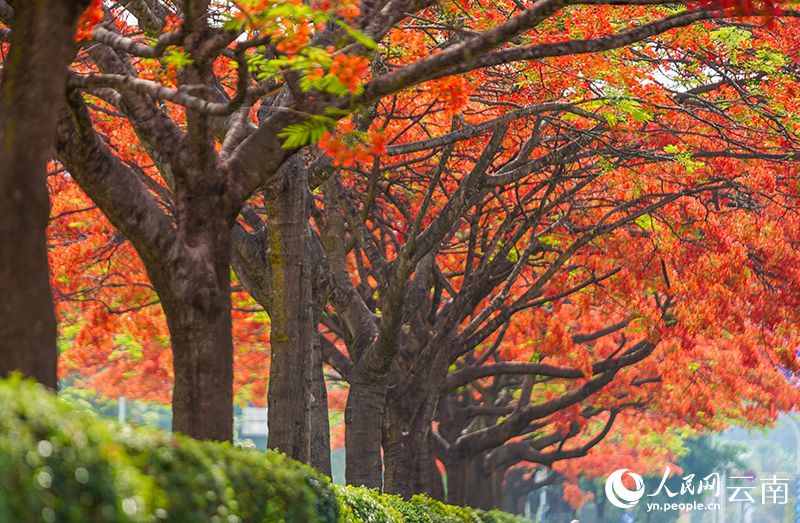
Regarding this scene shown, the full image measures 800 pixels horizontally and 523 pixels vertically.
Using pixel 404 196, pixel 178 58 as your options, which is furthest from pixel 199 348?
pixel 404 196

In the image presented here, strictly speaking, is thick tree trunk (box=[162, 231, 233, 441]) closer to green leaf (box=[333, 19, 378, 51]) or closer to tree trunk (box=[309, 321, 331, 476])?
green leaf (box=[333, 19, 378, 51])

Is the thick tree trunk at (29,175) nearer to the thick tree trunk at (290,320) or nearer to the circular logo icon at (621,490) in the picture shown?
the thick tree trunk at (290,320)

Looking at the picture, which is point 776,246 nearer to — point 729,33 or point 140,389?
point 729,33

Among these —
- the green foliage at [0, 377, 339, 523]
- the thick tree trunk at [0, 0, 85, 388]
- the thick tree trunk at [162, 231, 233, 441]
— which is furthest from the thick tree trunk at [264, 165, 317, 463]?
the green foliage at [0, 377, 339, 523]

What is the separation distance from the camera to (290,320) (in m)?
13.0

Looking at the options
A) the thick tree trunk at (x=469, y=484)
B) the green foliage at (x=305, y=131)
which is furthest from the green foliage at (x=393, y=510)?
the thick tree trunk at (x=469, y=484)

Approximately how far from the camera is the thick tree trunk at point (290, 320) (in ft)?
42.3

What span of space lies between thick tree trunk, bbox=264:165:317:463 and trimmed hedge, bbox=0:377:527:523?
4.49m

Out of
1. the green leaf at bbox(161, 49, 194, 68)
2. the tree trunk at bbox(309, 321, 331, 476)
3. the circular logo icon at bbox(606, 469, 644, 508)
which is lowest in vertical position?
the tree trunk at bbox(309, 321, 331, 476)

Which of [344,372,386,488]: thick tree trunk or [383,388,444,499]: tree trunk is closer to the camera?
[344,372,386,488]: thick tree trunk

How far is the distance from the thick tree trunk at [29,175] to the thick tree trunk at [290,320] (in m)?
5.31

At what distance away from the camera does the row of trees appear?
9.27 m

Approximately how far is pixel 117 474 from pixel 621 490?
58277 millimetres

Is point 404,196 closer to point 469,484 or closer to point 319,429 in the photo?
point 319,429
